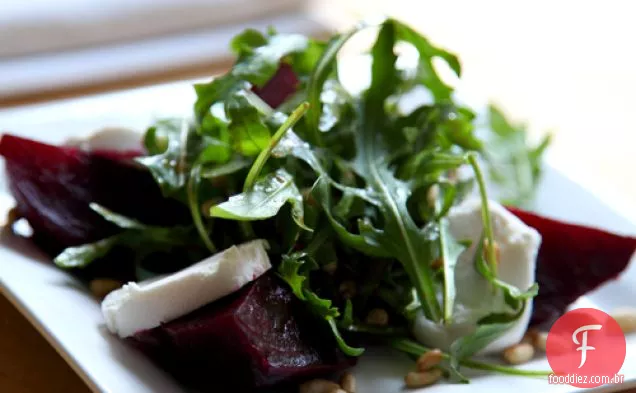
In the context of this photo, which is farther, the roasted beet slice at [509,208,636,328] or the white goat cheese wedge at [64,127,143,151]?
the white goat cheese wedge at [64,127,143,151]

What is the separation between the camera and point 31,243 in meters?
1.50

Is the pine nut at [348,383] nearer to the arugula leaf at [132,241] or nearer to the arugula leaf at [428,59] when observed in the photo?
the arugula leaf at [132,241]

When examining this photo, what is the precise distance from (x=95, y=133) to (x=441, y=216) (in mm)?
604

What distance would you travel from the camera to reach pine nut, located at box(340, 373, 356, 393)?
1278mm

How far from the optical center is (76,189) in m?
1.53

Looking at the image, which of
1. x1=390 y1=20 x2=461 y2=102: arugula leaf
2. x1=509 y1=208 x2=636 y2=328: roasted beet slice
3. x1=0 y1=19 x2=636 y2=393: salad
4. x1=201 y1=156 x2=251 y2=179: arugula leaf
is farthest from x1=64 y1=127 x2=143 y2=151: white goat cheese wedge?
x1=509 y1=208 x2=636 y2=328: roasted beet slice

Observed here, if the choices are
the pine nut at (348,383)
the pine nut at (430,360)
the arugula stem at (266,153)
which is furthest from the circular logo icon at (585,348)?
the arugula stem at (266,153)

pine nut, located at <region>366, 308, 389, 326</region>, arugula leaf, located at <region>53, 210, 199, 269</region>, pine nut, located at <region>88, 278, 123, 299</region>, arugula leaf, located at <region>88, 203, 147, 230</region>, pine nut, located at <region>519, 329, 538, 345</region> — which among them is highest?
arugula leaf, located at <region>88, 203, 147, 230</region>

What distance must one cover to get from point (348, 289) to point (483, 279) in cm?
20

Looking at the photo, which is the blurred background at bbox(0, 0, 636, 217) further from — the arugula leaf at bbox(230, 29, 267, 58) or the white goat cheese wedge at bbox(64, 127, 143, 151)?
the white goat cheese wedge at bbox(64, 127, 143, 151)

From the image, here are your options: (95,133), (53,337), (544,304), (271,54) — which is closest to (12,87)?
(95,133)

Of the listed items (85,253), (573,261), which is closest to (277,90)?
(85,253)

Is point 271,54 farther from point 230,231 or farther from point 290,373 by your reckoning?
point 290,373

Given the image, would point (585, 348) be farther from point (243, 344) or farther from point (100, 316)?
point (100, 316)
